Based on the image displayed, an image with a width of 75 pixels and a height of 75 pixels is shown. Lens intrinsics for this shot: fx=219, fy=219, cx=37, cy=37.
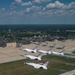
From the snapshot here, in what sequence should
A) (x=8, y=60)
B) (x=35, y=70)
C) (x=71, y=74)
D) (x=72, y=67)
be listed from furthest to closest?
(x=8, y=60) < (x=72, y=67) < (x=35, y=70) < (x=71, y=74)

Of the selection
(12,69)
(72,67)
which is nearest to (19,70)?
(12,69)

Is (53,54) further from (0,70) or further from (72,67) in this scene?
(0,70)

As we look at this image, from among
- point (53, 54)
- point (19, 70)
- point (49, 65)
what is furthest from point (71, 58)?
point (19, 70)

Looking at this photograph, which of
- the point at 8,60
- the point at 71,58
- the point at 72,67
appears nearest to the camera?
the point at 72,67

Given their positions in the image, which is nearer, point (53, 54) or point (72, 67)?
point (72, 67)

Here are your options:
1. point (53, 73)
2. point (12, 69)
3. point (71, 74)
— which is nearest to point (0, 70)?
point (12, 69)

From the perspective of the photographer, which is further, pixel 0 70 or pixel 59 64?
pixel 59 64

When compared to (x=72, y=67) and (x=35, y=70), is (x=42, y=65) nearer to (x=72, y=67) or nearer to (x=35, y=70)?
(x=35, y=70)

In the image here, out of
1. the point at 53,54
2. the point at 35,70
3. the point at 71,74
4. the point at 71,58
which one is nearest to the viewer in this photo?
the point at 71,74

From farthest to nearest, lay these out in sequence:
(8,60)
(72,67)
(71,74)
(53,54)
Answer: (53,54)
(8,60)
(72,67)
(71,74)
